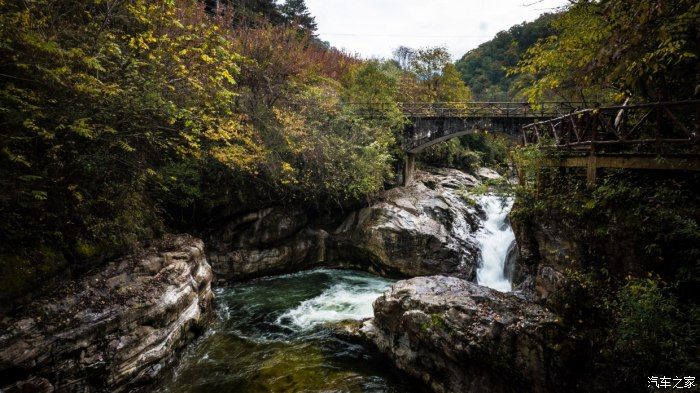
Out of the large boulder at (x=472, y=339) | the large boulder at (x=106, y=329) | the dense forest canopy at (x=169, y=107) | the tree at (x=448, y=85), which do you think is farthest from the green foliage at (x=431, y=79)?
the large boulder at (x=106, y=329)

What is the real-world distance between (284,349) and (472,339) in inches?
175

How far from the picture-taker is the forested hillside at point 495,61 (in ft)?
153

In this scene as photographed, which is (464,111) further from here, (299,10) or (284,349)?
(299,10)

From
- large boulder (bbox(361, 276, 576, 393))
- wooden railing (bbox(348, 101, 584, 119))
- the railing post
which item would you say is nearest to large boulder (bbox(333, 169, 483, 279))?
the railing post

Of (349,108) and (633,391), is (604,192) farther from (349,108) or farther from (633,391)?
(349,108)

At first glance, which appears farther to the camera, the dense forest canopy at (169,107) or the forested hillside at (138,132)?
the forested hillside at (138,132)

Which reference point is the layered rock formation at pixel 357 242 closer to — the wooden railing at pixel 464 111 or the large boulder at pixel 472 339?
the large boulder at pixel 472 339

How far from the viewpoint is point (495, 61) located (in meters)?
53.0

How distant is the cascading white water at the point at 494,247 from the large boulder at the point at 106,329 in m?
10.5

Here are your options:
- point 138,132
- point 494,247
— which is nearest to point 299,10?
point 494,247

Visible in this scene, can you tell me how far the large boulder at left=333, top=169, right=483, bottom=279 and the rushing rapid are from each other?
221 centimetres

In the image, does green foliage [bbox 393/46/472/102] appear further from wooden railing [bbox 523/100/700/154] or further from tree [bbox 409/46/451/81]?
wooden railing [bbox 523/100/700/154]

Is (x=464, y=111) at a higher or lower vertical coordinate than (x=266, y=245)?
higher

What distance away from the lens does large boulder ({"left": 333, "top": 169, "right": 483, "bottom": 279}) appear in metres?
13.8
